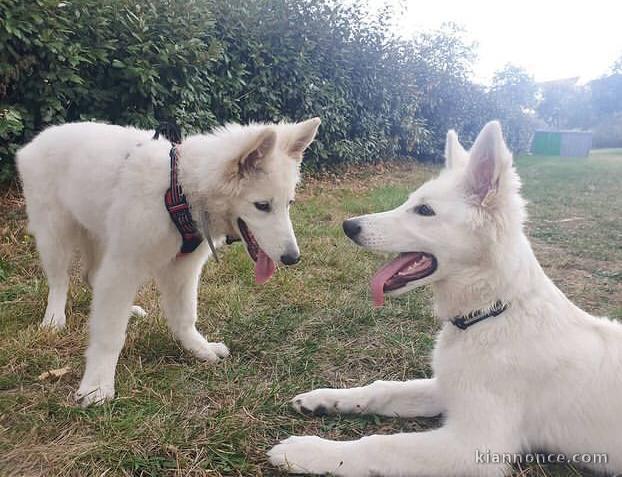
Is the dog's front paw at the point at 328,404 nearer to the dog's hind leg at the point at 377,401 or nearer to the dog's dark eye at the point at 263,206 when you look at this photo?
the dog's hind leg at the point at 377,401

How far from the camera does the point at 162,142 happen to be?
2594 mm

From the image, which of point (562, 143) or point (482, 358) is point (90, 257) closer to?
point (482, 358)

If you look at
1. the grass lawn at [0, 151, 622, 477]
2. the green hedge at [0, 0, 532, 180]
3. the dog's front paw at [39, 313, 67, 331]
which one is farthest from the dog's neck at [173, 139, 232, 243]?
the green hedge at [0, 0, 532, 180]

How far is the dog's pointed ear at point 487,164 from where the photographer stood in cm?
192

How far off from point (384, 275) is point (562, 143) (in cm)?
3113

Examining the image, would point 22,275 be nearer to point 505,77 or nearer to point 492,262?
point 492,262

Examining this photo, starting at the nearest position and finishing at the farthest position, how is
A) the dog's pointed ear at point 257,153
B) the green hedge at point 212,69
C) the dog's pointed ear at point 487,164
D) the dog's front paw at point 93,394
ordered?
the dog's pointed ear at point 487,164, the dog's front paw at point 93,394, the dog's pointed ear at point 257,153, the green hedge at point 212,69

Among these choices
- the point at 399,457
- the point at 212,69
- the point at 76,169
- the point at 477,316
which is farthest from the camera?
→ the point at 212,69

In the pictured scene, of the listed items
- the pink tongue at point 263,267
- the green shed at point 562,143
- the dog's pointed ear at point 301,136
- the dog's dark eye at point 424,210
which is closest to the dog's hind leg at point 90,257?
the pink tongue at point 263,267

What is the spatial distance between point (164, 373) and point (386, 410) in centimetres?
108

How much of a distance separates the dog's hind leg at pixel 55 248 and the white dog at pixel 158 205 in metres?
0.01

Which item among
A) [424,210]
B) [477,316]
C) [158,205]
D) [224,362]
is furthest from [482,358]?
[158,205]

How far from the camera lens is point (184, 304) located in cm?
267

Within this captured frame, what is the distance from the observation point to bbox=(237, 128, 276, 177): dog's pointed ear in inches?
87.2
